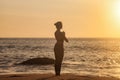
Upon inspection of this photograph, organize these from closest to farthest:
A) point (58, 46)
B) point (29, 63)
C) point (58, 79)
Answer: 1. point (58, 79)
2. point (58, 46)
3. point (29, 63)

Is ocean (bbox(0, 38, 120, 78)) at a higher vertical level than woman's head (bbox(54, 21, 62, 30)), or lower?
lower

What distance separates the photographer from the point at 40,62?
127 feet

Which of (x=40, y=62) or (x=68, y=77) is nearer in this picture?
(x=68, y=77)

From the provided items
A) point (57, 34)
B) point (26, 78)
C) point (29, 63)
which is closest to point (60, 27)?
point (57, 34)

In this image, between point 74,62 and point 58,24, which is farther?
point 74,62

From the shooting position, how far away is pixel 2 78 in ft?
56.6

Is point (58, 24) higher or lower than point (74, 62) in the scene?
higher

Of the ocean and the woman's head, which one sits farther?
the ocean

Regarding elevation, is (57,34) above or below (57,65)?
above

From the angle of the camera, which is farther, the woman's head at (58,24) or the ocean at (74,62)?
the ocean at (74,62)

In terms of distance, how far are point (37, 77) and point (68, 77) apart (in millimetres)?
1479

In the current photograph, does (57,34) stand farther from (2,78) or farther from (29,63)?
(29,63)

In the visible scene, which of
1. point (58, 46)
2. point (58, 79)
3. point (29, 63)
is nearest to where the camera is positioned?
point (58, 79)

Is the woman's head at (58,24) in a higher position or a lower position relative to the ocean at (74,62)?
higher
